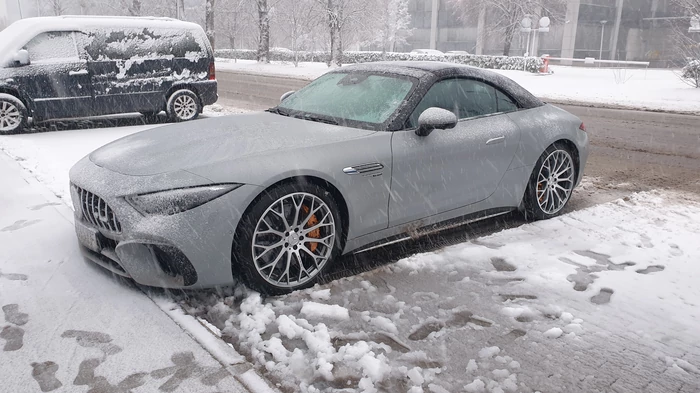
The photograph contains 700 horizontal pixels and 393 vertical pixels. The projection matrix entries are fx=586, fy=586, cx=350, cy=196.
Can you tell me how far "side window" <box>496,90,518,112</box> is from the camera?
4.97m

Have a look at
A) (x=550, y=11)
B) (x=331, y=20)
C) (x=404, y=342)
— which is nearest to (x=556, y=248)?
(x=404, y=342)

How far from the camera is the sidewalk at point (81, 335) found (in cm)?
276

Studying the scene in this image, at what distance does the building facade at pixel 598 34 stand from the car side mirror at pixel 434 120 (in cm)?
4492

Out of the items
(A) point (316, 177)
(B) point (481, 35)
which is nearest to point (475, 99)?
(A) point (316, 177)

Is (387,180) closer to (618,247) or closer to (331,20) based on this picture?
(618,247)

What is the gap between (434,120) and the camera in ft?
13.4

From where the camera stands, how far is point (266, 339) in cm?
319

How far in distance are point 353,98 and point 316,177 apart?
3.72ft

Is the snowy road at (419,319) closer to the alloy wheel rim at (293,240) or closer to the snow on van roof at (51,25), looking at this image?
the alloy wheel rim at (293,240)

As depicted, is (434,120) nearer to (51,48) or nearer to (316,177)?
(316,177)

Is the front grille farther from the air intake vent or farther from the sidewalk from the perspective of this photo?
the air intake vent

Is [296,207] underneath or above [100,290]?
above

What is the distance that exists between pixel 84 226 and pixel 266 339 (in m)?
1.50

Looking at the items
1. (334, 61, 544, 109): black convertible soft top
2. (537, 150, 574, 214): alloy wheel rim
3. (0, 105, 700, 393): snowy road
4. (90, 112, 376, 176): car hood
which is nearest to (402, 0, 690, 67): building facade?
(537, 150, 574, 214): alloy wheel rim
